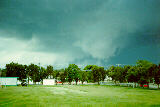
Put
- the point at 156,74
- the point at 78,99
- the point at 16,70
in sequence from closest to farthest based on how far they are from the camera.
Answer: the point at 78,99 → the point at 156,74 → the point at 16,70

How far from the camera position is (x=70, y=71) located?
8338cm

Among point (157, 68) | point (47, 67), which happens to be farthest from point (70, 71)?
point (157, 68)

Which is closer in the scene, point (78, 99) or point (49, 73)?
point (78, 99)

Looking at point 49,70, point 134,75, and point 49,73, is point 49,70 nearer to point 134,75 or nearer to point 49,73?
point 49,73

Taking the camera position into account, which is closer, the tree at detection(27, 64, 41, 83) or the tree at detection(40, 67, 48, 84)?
the tree at detection(27, 64, 41, 83)

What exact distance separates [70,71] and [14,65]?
28587 mm

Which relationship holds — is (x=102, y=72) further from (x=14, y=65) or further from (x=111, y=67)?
(x=14, y=65)

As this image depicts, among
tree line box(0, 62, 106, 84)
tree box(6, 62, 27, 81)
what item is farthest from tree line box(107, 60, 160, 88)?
tree box(6, 62, 27, 81)

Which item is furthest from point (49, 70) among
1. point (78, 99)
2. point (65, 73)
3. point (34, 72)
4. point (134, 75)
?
point (78, 99)

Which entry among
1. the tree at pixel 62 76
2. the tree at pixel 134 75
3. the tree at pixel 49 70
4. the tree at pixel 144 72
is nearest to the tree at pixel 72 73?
the tree at pixel 62 76

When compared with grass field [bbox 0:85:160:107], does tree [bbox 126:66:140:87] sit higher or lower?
higher

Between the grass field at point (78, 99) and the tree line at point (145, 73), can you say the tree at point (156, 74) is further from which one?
the grass field at point (78, 99)

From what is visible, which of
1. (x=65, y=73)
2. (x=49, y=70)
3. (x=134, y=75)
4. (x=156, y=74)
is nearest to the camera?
(x=156, y=74)

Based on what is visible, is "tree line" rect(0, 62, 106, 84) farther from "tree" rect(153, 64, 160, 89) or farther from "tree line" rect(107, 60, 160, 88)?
"tree" rect(153, 64, 160, 89)
